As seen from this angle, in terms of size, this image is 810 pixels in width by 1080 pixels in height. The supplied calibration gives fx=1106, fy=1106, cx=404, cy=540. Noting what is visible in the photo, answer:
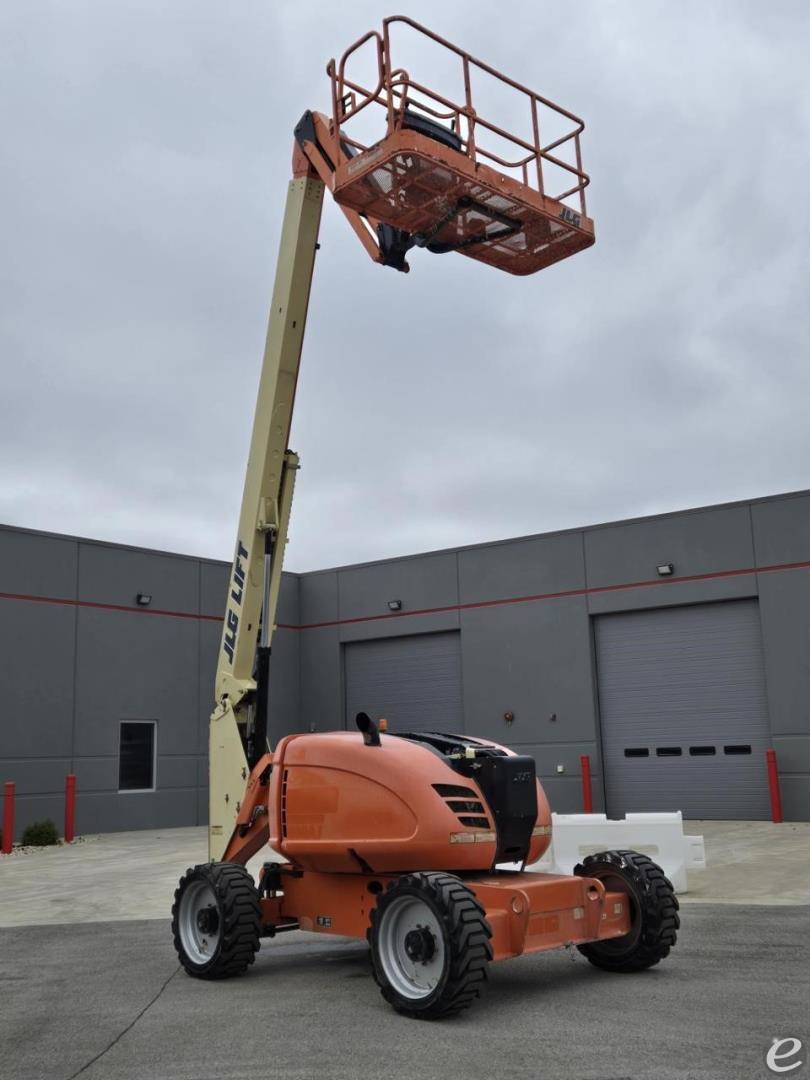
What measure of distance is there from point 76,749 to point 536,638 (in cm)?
940

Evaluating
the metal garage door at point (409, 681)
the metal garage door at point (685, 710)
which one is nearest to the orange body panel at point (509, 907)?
the metal garage door at point (685, 710)

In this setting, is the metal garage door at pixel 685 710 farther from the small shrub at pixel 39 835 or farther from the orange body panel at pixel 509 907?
the orange body panel at pixel 509 907

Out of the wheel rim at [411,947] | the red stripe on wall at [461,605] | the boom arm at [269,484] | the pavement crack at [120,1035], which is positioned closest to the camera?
the pavement crack at [120,1035]

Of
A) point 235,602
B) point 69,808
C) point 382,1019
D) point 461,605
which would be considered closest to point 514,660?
point 461,605

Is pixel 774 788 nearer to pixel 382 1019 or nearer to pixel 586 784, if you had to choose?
pixel 586 784

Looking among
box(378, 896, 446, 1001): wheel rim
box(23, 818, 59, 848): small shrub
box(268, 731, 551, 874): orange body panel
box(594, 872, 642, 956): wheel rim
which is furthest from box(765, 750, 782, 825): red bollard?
box(378, 896, 446, 1001): wheel rim

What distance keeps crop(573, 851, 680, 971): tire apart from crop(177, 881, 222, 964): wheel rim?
271cm

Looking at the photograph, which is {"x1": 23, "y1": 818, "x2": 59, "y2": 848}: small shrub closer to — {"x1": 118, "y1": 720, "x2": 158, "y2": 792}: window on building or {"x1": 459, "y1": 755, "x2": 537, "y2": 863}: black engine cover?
{"x1": 118, "y1": 720, "x2": 158, "y2": 792}: window on building

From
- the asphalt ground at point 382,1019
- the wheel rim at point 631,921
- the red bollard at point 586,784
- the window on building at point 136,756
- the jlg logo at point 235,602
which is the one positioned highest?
the jlg logo at point 235,602

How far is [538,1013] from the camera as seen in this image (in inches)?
268

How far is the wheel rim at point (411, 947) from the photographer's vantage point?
6801 millimetres

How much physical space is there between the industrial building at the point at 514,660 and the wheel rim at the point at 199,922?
12.9 meters

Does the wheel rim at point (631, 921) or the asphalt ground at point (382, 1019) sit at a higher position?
the wheel rim at point (631, 921)

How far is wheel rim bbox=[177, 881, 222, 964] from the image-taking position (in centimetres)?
822
